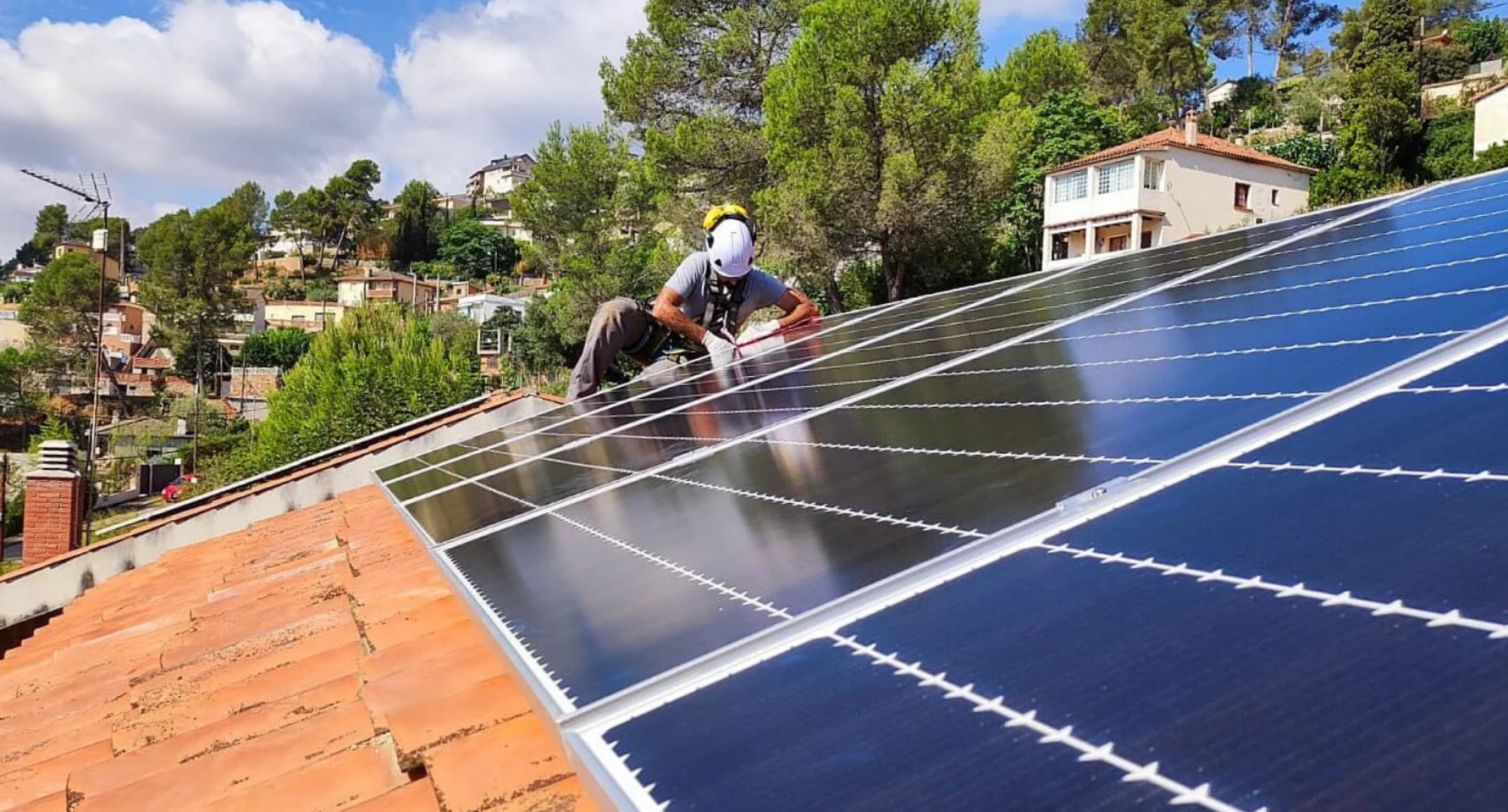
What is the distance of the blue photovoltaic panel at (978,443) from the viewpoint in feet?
7.44

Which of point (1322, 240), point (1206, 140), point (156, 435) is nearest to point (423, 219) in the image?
point (156, 435)

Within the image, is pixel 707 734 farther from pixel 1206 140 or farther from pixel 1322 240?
pixel 1206 140

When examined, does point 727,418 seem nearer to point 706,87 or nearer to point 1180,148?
point 706,87

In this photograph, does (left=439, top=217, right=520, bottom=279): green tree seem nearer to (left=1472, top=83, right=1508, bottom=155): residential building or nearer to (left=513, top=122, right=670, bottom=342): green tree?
(left=513, top=122, right=670, bottom=342): green tree

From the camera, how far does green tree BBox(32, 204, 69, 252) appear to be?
515 ft

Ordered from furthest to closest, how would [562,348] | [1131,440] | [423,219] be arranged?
[423,219], [562,348], [1131,440]

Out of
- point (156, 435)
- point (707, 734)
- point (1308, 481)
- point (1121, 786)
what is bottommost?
point (156, 435)

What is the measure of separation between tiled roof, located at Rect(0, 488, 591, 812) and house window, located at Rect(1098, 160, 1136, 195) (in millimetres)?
45384

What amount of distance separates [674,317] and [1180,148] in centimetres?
4385

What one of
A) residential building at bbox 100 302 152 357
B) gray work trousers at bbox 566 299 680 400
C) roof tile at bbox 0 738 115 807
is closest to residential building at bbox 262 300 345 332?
residential building at bbox 100 302 152 357

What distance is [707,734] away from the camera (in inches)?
62.1

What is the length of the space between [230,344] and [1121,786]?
4007 inches

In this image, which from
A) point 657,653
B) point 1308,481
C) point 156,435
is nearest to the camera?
point 1308,481

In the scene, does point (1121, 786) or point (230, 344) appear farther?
point (230, 344)
